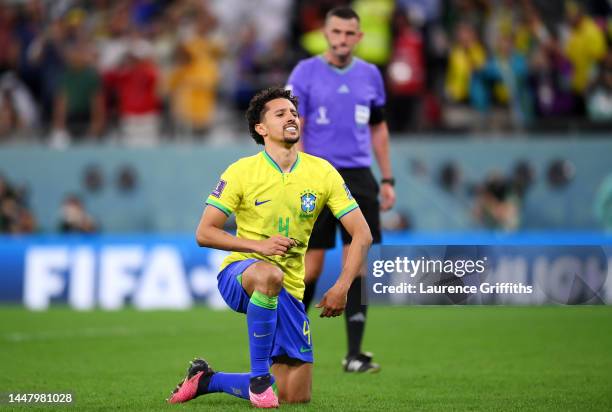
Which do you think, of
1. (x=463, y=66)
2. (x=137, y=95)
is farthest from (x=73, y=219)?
(x=463, y=66)

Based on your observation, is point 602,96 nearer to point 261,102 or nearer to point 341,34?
point 341,34

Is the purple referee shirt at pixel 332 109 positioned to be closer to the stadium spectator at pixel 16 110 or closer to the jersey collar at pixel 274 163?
the jersey collar at pixel 274 163

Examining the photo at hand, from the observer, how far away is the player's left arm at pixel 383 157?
31.0ft

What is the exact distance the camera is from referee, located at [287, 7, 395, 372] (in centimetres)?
905

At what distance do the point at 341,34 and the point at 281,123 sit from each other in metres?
2.40

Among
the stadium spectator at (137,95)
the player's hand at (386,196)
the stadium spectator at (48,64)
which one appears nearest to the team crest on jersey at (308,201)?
the player's hand at (386,196)

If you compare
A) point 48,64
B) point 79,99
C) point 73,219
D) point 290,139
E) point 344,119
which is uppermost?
point 48,64

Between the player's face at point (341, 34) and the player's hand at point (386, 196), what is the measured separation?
1073 millimetres

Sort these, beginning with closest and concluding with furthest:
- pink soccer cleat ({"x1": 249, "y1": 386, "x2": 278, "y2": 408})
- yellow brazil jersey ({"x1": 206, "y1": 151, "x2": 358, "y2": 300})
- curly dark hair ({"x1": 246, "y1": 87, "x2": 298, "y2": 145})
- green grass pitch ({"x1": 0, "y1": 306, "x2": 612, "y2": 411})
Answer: pink soccer cleat ({"x1": 249, "y1": 386, "x2": 278, "y2": 408}) < yellow brazil jersey ({"x1": 206, "y1": 151, "x2": 358, "y2": 300}) < curly dark hair ({"x1": 246, "y1": 87, "x2": 298, "y2": 145}) < green grass pitch ({"x1": 0, "y1": 306, "x2": 612, "y2": 411})

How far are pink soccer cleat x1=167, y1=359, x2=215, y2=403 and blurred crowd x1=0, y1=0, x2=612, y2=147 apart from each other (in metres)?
11.0

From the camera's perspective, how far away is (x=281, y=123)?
684 cm

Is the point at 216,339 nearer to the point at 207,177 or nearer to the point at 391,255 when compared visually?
the point at 391,255

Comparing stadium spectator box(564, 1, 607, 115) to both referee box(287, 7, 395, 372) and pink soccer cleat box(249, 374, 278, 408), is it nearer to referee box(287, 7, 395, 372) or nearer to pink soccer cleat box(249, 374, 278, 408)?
referee box(287, 7, 395, 372)

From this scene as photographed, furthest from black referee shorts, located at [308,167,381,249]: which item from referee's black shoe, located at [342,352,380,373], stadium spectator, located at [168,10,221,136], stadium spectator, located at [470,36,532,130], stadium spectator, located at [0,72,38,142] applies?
stadium spectator, located at [0,72,38,142]
